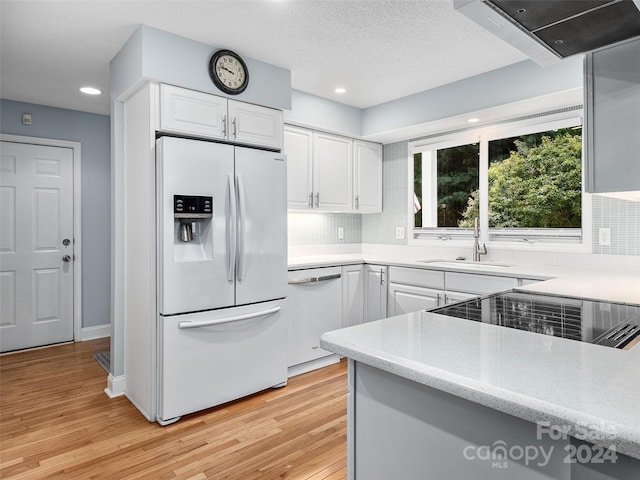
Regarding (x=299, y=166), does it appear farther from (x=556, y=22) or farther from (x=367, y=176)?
(x=556, y=22)

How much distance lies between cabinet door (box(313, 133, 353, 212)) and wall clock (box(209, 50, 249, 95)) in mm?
1057

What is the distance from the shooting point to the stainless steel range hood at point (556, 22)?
1.02 meters

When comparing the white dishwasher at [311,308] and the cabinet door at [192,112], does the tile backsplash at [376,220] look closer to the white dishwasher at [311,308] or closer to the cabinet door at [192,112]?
the white dishwasher at [311,308]

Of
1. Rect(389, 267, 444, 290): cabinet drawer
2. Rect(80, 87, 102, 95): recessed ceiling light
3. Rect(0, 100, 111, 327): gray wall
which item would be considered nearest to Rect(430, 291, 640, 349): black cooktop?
Rect(389, 267, 444, 290): cabinet drawer

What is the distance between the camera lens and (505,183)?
3453 mm

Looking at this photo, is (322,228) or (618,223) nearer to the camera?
(618,223)

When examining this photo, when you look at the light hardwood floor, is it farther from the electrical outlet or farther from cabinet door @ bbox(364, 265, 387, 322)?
the electrical outlet

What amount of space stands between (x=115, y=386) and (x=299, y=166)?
226 cm

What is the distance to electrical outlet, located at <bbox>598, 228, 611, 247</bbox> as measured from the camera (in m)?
2.84

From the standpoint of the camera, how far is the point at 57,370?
3.38 m

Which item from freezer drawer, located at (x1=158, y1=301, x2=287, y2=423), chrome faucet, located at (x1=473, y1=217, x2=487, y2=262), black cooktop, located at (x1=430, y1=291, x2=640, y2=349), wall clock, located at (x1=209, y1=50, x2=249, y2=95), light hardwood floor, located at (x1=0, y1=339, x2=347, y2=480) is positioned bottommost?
light hardwood floor, located at (x1=0, y1=339, x2=347, y2=480)

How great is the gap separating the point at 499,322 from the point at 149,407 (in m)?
2.21

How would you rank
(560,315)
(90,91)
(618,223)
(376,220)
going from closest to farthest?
(560,315), (618,223), (90,91), (376,220)

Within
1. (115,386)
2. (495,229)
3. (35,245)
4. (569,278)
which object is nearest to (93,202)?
(35,245)
